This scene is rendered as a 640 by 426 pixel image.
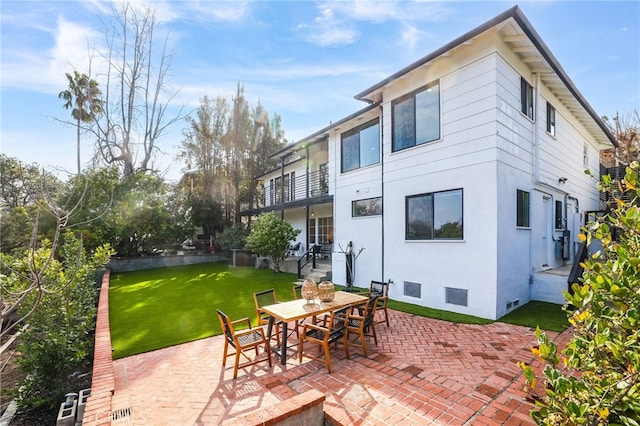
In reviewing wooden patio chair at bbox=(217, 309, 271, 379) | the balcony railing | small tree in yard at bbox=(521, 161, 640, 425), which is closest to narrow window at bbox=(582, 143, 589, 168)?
the balcony railing

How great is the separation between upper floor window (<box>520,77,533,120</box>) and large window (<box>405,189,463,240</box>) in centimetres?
341

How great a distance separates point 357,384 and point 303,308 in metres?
1.52

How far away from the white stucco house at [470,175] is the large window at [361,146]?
2.3 inches

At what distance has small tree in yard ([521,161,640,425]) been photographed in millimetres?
1554

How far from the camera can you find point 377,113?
1050 cm

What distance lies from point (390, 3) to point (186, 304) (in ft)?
34.7

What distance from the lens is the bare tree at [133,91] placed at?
21469 millimetres

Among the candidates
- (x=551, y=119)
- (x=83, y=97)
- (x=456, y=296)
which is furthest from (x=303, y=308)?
(x=83, y=97)

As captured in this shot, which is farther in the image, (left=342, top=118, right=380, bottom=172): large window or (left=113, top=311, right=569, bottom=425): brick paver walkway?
(left=342, top=118, right=380, bottom=172): large window

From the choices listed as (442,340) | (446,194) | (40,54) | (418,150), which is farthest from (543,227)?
(40,54)

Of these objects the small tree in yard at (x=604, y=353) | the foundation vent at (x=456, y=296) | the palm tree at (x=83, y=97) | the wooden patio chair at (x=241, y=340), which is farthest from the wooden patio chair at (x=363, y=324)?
the palm tree at (x=83, y=97)

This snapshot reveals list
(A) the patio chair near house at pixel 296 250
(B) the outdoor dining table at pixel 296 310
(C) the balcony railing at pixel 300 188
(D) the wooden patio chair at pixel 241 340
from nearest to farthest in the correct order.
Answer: (D) the wooden patio chair at pixel 241 340 < (B) the outdoor dining table at pixel 296 310 < (C) the balcony railing at pixel 300 188 < (A) the patio chair near house at pixel 296 250

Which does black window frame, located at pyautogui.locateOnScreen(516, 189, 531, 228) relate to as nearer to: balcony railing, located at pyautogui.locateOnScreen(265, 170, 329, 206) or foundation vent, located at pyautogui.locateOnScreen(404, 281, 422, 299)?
foundation vent, located at pyautogui.locateOnScreen(404, 281, 422, 299)

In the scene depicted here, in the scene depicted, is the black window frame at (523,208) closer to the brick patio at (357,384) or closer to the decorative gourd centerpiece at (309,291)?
the brick patio at (357,384)
